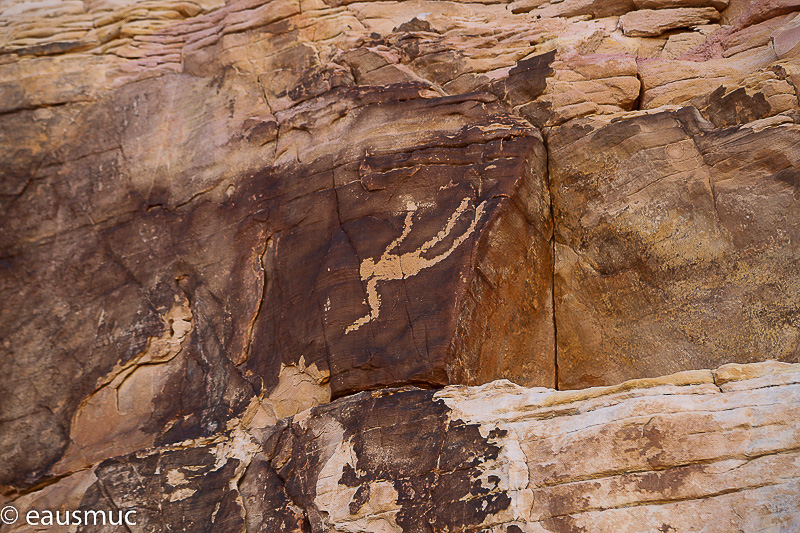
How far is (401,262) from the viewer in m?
6.82

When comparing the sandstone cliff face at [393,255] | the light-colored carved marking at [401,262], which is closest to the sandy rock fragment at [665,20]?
the sandstone cliff face at [393,255]

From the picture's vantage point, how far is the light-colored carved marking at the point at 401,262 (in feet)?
22.0

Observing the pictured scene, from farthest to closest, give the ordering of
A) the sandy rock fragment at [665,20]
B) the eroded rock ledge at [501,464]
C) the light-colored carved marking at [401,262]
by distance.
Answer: the sandy rock fragment at [665,20], the light-colored carved marking at [401,262], the eroded rock ledge at [501,464]

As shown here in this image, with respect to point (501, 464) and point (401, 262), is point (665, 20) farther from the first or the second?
point (501, 464)

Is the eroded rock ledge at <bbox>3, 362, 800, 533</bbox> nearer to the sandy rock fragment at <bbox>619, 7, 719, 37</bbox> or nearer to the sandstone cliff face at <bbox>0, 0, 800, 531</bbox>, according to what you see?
the sandstone cliff face at <bbox>0, 0, 800, 531</bbox>

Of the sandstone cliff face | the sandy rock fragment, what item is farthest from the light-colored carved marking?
the sandy rock fragment

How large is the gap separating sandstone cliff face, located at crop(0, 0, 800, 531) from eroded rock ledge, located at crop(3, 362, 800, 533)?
2 cm

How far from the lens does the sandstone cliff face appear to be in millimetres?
5855

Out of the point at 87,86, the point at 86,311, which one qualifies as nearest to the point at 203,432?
the point at 86,311

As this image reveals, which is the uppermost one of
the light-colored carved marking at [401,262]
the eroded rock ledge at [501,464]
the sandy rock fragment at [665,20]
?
the sandy rock fragment at [665,20]

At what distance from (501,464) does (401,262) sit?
2.17m

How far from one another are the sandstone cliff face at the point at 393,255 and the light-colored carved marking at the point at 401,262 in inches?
1.0

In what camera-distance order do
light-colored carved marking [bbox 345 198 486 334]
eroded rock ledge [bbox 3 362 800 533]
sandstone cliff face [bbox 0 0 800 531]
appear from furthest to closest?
light-colored carved marking [bbox 345 198 486 334] < sandstone cliff face [bbox 0 0 800 531] < eroded rock ledge [bbox 3 362 800 533]

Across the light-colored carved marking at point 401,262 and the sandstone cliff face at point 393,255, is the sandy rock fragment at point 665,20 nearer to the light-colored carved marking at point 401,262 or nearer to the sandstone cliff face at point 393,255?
the sandstone cliff face at point 393,255
